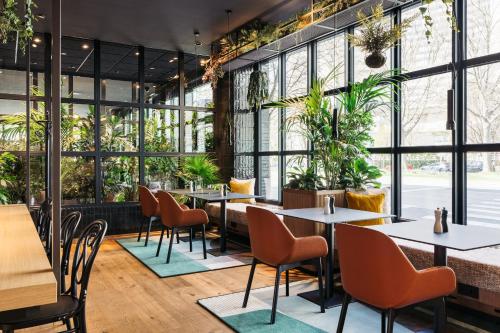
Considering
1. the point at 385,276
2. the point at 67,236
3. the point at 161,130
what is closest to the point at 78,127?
the point at 161,130

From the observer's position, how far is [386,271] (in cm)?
250

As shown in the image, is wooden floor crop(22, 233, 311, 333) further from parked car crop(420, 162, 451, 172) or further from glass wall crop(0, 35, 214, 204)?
glass wall crop(0, 35, 214, 204)

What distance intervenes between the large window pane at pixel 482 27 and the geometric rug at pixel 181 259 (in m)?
3.56

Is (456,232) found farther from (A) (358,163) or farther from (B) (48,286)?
(B) (48,286)

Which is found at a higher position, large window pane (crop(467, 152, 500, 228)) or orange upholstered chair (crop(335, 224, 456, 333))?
large window pane (crop(467, 152, 500, 228))

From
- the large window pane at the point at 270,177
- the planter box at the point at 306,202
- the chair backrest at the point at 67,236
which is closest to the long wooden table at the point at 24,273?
the chair backrest at the point at 67,236

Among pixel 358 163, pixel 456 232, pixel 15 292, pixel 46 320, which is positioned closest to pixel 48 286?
pixel 15 292

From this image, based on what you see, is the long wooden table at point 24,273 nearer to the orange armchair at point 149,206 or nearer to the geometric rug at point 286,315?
the geometric rug at point 286,315

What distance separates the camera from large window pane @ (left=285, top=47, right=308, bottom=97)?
6852 mm

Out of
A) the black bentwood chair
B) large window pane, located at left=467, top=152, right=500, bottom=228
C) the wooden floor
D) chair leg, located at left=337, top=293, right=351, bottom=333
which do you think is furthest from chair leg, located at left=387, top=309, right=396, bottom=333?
large window pane, located at left=467, top=152, right=500, bottom=228

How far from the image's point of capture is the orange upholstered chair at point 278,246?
3467 millimetres

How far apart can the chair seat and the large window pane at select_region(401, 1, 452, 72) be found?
168 inches

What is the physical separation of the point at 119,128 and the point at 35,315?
581 centimetres

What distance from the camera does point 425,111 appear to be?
16.3 feet
